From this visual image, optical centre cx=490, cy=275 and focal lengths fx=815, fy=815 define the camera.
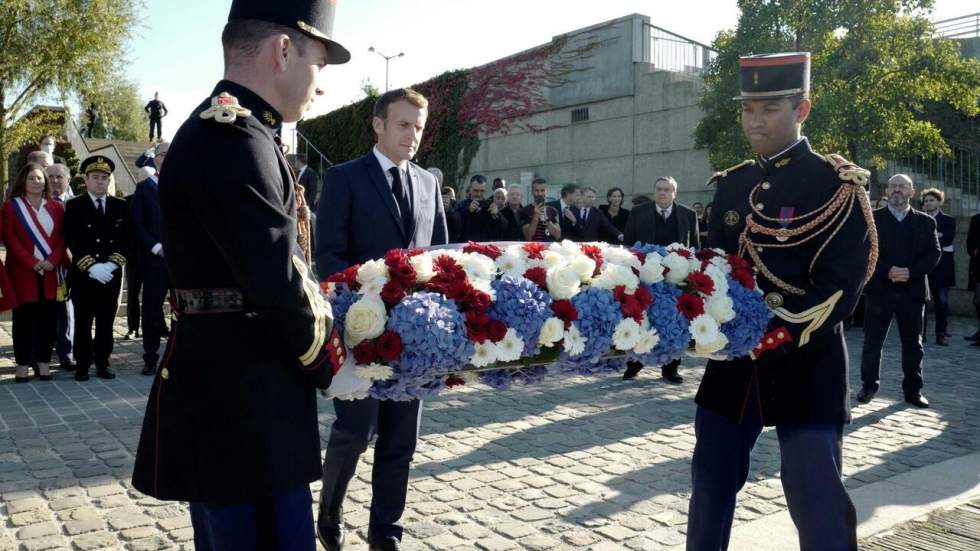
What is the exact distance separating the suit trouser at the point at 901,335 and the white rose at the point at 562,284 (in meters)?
6.08

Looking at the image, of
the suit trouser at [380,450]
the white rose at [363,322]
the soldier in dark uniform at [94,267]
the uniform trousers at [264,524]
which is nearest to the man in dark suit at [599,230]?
the soldier in dark uniform at [94,267]

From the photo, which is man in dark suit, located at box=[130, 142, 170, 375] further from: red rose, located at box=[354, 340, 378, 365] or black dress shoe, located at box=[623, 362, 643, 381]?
red rose, located at box=[354, 340, 378, 365]

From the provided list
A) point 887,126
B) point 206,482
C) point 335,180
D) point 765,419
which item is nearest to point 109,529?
point 335,180

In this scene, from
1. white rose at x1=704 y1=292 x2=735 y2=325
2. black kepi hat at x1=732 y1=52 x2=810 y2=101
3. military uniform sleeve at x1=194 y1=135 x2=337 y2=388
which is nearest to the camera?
military uniform sleeve at x1=194 y1=135 x2=337 y2=388

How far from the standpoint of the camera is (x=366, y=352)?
2.45 meters

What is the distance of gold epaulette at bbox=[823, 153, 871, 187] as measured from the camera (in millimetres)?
3180

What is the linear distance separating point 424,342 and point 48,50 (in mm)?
24003

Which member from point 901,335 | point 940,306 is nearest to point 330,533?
point 901,335

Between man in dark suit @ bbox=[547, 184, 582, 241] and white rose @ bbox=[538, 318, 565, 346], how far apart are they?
10067 millimetres

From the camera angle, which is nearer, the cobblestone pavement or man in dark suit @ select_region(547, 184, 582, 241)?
the cobblestone pavement

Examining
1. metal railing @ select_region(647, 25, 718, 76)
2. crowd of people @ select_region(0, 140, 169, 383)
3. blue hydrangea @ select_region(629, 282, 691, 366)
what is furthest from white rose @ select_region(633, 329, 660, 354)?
metal railing @ select_region(647, 25, 718, 76)

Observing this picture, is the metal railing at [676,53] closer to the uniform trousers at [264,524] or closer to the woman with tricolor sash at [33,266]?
the woman with tricolor sash at [33,266]

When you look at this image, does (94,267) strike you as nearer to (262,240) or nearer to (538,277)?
(538,277)

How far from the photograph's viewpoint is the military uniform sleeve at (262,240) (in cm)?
203
